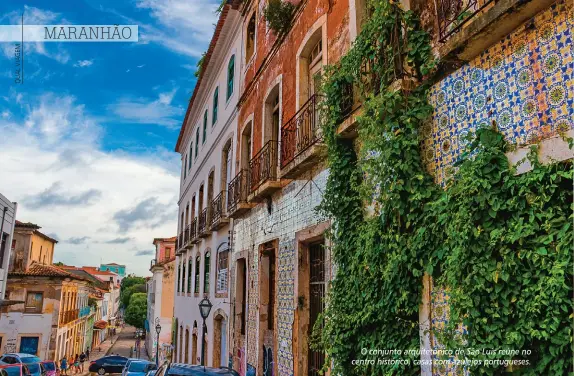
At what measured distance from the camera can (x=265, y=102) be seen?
10.7 meters

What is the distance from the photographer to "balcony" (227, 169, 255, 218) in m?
11.2

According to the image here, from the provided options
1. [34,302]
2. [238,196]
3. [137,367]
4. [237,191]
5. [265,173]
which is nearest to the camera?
[265,173]

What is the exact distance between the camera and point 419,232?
448 centimetres

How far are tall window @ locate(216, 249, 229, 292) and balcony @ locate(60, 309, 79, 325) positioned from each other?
23.2 metres

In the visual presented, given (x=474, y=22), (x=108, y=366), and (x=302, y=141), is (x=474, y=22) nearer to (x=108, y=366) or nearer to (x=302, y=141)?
(x=302, y=141)

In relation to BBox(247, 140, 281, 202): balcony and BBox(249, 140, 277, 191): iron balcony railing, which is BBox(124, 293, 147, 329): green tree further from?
BBox(247, 140, 281, 202): balcony

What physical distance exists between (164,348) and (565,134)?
3789 centimetres

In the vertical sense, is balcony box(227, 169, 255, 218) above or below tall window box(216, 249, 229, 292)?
above

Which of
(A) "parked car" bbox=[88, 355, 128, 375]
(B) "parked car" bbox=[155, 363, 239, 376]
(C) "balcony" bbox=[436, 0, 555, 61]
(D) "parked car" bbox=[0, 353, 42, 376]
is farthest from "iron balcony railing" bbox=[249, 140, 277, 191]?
(A) "parked car" bbox=[88, 355, 128, 375]

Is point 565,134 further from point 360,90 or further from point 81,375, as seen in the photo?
point 81,375

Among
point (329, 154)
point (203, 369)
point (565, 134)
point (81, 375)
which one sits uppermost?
point (329, 154)

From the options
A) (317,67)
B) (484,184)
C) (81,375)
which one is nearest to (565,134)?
(484,184)

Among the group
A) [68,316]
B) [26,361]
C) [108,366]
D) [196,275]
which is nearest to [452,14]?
[196,275]

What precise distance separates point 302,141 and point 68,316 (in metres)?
32.6
